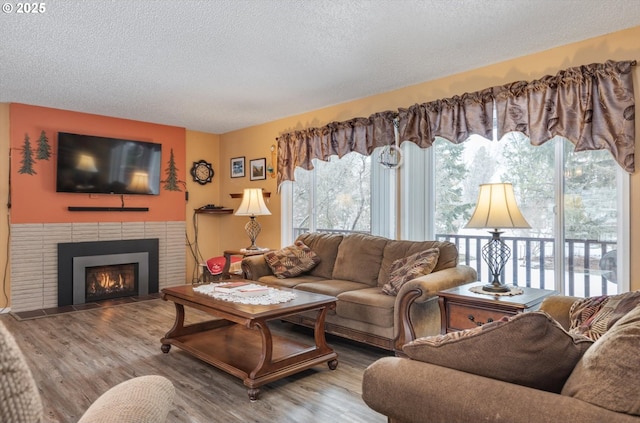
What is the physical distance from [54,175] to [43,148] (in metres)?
0.35

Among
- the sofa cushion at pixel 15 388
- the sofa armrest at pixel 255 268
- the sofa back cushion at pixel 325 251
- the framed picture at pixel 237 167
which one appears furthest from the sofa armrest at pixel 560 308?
the framed picture at pixel 237 167

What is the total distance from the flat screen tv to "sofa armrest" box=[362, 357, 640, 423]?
5179 millimetres

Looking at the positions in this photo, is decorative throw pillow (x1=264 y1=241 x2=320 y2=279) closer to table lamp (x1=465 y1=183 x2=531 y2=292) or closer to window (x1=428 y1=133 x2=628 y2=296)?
window (x1=428 y1=133 x2=628 y2=296)

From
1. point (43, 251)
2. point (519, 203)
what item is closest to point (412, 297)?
point (519, 203)

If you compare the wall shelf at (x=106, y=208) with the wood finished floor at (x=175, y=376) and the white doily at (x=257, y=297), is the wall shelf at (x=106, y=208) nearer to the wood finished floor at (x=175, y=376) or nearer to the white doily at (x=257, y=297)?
the wood finished floor at (x=175, y=376)

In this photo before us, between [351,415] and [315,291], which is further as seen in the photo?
[315,291]

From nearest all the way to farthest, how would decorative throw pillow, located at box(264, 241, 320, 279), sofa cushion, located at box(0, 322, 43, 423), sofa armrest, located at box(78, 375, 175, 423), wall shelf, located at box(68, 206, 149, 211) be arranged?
sofa cushion, located at box(0, 322, 43, 423) → sofa armrest, located at box(78, 375, 175, 423) → decorative throw pillow, located at box(264, 241, 320, 279) → wall shelf, located at box(68, 206, 149, 211)

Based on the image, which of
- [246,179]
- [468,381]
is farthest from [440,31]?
[246,179]

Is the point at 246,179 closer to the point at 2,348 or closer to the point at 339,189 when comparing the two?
the point at 339,189

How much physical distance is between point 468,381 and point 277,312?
1.74 metres

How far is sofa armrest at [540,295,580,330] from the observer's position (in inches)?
82.3

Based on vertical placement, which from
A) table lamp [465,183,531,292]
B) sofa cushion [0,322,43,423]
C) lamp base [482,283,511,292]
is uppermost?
table lamp [465,183,531,292]

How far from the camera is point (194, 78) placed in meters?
3.96

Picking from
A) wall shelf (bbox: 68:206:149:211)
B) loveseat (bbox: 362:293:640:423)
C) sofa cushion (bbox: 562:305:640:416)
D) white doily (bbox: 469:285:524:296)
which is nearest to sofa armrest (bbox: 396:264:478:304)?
white doily (bbox: 469:285:524:296)
